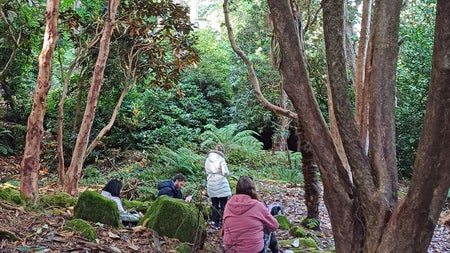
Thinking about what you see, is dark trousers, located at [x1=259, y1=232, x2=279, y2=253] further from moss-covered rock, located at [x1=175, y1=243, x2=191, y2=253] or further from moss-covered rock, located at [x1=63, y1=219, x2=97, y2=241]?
moss-covered rock, located at [x1=63, y1=219, x2=97, y2=241]

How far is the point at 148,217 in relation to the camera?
5.53m

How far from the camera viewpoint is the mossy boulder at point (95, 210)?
17.0 ft

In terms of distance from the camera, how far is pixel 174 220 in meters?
5.38

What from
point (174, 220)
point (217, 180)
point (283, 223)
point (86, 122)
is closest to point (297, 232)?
point (283, 223)

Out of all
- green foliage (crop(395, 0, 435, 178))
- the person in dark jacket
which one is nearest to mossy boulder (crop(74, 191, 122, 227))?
the person in dark jacket

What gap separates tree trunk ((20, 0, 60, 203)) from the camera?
19.2ft

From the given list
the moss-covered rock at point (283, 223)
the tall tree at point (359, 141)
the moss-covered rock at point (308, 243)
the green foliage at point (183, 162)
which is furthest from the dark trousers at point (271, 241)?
the green foliage at point (183, 162)

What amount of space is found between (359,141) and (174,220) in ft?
9.56

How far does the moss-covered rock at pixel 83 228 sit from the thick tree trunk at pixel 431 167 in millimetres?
3069

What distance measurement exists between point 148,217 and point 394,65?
3.62m

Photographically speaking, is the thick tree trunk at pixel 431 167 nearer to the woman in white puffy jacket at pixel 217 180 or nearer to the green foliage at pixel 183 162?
Result: the woman in white puffy jacket at pixel 217 180

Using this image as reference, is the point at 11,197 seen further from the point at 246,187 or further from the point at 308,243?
the point at 308,243

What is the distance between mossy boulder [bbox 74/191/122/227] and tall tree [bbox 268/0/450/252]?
2.99 m

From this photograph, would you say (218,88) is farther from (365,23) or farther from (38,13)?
(365,23)
